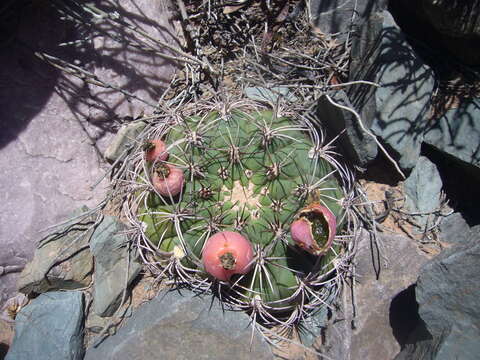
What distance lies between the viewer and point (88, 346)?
244 centimetres

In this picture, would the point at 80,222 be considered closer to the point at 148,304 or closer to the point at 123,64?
the point at 148,304

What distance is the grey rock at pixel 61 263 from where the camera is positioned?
8.34 ft

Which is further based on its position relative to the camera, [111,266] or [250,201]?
[111,266]

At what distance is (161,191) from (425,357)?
1.48 meters

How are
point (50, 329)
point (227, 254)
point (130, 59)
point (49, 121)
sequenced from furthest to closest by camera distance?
point (130, 59), point (49, 121), point (50, 329), point (227, 254)

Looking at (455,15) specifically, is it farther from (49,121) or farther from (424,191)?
(49,121)

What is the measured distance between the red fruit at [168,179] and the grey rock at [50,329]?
0.96m

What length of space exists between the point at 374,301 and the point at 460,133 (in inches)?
44.6

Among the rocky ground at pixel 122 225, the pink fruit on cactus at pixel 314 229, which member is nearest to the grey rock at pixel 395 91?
the rocky ground at pixel 122 225

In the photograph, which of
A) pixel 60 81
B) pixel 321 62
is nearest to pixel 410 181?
pixel 321 62

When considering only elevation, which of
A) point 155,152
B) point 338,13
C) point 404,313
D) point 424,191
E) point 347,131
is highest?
point 338,13

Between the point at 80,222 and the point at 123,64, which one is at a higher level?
the point at 123,64

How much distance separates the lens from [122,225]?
103 inches

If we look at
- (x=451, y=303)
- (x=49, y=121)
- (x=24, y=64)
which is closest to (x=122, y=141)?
(x=49, y=121)
